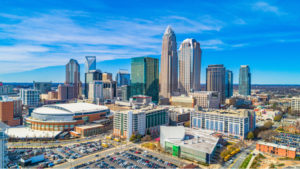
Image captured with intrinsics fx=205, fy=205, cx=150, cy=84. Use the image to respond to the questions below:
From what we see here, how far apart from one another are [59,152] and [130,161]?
2221cm

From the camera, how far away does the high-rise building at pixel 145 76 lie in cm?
16275

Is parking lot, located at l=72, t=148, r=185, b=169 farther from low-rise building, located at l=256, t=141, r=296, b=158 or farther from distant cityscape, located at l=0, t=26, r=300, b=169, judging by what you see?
low-rise building, located at l=256, t=141, r=296, b=158

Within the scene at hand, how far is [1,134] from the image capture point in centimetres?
3688

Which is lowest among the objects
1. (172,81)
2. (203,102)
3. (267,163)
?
(267,163)

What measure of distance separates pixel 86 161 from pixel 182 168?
79.7 ft

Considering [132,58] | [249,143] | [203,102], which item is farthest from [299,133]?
[132,58]

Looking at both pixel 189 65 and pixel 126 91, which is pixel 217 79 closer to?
pixel 189 65

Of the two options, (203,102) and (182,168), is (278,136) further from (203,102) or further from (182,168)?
(203,102)

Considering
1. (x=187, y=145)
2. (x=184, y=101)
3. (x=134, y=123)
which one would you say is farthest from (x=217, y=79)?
(x=187, y=145)

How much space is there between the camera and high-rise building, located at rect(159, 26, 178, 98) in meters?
188

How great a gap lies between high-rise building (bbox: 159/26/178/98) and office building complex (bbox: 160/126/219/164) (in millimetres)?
122874

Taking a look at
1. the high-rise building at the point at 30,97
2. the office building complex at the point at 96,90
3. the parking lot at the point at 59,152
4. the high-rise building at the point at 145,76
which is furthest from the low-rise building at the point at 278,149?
the office building complex at the point at 96,90

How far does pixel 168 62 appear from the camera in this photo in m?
189

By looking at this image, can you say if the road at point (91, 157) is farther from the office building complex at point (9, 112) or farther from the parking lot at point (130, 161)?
the office building complex at point (9, 112)
